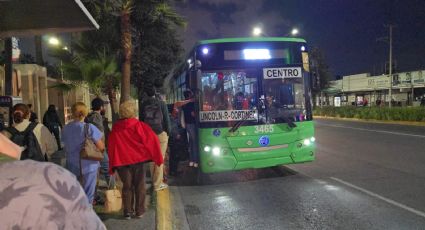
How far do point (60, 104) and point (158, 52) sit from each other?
25.9 ft

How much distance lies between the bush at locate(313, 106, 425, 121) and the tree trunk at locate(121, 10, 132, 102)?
65.3 ft

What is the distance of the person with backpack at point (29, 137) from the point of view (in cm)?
490

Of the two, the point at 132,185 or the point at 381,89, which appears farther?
the point at 381,89

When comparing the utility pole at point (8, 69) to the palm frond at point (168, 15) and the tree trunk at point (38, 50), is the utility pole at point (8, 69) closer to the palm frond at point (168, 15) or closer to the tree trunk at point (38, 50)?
the palm frond at point (168, 15)

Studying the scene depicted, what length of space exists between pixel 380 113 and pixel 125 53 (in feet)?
76.2

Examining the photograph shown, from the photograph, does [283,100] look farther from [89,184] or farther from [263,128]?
[89,184]

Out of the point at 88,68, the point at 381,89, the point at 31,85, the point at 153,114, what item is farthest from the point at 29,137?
the point at 381,89

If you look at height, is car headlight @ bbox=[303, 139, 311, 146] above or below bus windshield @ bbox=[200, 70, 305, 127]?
below

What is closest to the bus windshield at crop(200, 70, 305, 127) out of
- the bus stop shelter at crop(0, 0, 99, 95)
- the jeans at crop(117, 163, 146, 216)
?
the jeans at crop(117, 163, 146, 216)

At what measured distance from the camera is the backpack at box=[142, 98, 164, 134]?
7.97 meters

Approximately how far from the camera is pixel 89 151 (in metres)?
5.45

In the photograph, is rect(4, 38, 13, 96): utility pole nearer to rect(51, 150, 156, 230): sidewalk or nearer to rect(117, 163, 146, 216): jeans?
rect(51, 150, 156, 230): sidewalk

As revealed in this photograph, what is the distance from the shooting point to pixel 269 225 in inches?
231

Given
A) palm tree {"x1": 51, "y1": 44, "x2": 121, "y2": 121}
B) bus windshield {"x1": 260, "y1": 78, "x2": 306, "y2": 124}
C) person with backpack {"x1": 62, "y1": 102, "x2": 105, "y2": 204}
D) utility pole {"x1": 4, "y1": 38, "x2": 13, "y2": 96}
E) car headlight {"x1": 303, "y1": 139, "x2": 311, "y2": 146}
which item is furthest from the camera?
palm tree {"x1": 51, "y1": 44, "x2": 121, "y2": 121}
